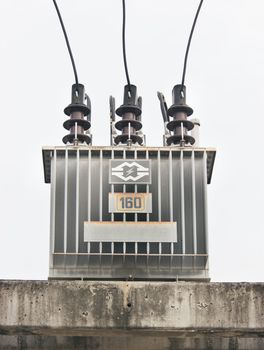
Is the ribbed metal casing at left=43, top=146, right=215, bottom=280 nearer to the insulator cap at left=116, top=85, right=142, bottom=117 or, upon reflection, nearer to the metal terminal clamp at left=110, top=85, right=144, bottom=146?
the metal terminal clamp at left=110, top=85, right=144, bottom=146

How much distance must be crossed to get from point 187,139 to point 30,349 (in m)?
2.85

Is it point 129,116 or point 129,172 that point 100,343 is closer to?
point 129,172

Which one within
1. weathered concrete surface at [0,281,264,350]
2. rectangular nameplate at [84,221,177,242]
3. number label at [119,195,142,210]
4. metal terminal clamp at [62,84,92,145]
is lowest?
weathered concrete surface at [0,281,264,350]

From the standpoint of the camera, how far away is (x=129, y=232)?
26.3 feet

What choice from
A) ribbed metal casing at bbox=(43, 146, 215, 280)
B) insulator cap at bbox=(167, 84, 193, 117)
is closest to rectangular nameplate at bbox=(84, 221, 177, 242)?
ribbed metal casing at bbox=(43, 146, 215, 280)

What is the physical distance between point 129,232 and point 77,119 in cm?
151

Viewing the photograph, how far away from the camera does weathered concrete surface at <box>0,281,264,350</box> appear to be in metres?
7.22

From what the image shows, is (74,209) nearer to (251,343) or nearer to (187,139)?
(187,139)

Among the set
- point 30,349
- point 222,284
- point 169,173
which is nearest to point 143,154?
point 169,173

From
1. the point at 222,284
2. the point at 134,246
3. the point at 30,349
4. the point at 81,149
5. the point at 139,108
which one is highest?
the point at 139,108

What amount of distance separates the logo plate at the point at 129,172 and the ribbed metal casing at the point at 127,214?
0.18 ft

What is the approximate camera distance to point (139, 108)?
8.88 metres

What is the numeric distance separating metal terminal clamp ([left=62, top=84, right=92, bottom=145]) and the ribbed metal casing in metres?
0.34

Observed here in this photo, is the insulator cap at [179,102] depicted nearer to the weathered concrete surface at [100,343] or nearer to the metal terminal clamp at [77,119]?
the metal terminal clamp at [77,119]
